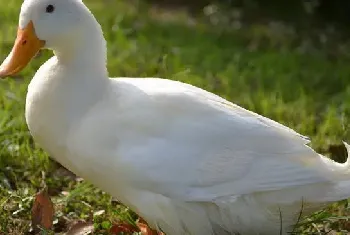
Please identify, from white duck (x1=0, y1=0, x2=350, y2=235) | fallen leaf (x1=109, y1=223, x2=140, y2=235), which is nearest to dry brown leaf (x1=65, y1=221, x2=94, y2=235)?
fallen leaf (x1=109, y1=223, x2=140, y2=235)

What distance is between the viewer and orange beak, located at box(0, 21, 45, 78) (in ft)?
8.38

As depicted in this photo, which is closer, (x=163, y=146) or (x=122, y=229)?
(x=163, y=146)

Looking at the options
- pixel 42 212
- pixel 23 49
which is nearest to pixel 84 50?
pixel 23 49

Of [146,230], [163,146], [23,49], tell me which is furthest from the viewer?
[146,230]

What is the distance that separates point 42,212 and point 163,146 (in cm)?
67

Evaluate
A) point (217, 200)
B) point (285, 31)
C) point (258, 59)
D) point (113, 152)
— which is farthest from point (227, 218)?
point (285, 31)

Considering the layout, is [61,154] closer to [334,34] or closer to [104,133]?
[104,133]

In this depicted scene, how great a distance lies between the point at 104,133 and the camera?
2.46 m

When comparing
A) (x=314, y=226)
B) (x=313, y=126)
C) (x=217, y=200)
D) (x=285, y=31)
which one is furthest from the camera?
(x=285, y=31)

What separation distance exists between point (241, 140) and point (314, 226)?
62cm

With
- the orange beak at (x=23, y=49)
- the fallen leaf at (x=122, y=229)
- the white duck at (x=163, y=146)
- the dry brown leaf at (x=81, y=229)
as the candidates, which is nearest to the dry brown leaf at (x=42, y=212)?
the dry brown leaf at (x=81, y=229)

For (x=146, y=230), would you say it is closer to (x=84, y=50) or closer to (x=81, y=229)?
(x=81, y=229)

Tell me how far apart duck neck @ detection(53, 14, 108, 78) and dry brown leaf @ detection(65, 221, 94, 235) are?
616 mm

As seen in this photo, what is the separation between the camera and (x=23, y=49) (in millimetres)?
2582
